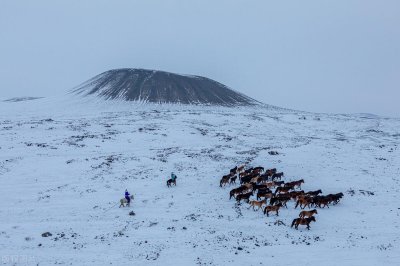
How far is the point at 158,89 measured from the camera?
9394cm

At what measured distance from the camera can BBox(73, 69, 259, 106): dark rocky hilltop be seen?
8794 centimetres

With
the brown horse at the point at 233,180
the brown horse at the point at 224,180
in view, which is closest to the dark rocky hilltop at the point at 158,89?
the brown horse at the point at 233,180

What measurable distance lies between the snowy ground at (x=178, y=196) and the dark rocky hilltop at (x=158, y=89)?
2935cm

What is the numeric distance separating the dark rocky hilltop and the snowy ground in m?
29.3

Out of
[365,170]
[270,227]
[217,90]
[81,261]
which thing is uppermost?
[217,90]

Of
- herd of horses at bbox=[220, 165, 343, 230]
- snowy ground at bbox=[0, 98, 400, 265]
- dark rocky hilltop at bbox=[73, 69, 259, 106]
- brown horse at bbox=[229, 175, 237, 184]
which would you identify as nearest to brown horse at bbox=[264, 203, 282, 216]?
herd of horses at bbox=[220, 165, 343, 230]

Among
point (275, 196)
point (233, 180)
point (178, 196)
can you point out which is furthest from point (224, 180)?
point (275, 196)

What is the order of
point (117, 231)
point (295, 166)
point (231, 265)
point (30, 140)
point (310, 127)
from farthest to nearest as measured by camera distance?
point (310, 127) → point (30, 140) → point (295, 166) → point (117, 231) → point (231, 265)

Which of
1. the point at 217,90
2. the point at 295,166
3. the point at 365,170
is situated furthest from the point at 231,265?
the point at 217,90

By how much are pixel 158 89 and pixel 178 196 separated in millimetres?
68884

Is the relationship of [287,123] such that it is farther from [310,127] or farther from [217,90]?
[217,90]

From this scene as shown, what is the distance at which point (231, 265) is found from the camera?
58.8 ft

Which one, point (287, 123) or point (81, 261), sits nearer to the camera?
point (81, 261)

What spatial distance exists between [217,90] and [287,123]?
39.3 m
